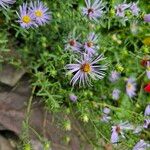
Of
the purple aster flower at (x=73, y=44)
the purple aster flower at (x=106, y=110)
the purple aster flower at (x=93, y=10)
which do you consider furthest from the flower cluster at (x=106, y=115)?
the purple aster flower at (x=93, y=10)

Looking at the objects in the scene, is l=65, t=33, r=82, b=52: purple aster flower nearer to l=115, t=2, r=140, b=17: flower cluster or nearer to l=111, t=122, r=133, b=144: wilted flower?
l=115, t=2, r=140, b=17: flower cluster

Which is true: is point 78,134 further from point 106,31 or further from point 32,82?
point 106,31

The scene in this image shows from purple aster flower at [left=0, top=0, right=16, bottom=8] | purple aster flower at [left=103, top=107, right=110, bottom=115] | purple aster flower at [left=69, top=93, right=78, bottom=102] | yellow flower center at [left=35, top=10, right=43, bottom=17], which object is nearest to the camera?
purple aster flower at [left=0, top=0, right=16, bottom=8]

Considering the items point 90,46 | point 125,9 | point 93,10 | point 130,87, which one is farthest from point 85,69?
point 130,87

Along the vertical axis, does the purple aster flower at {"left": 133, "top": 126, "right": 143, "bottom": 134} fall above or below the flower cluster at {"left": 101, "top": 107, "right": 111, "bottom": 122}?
below

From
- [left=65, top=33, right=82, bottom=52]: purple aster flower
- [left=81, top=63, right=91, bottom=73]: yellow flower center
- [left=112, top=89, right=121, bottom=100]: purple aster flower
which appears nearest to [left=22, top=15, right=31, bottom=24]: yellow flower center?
[left=65, top=33, right=82, bottom=52]: purple aster flower

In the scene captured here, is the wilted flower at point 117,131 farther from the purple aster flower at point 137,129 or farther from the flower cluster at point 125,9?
the flower cluster at point 125,9

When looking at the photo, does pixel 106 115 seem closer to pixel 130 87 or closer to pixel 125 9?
pixel 130 87
